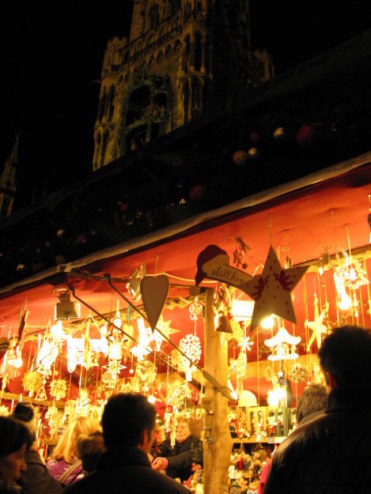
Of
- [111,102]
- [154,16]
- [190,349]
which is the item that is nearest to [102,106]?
[111,102]

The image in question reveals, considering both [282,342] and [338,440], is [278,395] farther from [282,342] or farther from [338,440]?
[338,440]

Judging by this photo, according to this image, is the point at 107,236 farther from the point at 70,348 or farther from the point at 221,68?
the point at 221,68

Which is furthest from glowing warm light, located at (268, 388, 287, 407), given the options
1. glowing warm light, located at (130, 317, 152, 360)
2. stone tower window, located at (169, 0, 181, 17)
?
stone tower window, located at (169, 0, 181, 17)

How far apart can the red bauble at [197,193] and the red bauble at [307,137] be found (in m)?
0.90

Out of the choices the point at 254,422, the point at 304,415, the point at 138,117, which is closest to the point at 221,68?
the point at 138,117

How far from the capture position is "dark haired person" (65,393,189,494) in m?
1.92

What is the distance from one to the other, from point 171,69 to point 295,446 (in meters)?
32.2

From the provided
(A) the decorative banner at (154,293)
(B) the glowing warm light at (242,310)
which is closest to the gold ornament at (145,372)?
(B) the glowing warm light at (242,310)

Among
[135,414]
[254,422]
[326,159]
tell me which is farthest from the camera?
[254,422]

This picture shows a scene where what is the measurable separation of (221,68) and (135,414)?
104 feet

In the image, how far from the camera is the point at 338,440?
1.43 meters

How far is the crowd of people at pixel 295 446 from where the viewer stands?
4.66ft

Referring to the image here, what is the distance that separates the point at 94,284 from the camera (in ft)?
15.3

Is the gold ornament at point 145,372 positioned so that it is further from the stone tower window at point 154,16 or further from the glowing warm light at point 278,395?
the stone tower window at point 154,16
